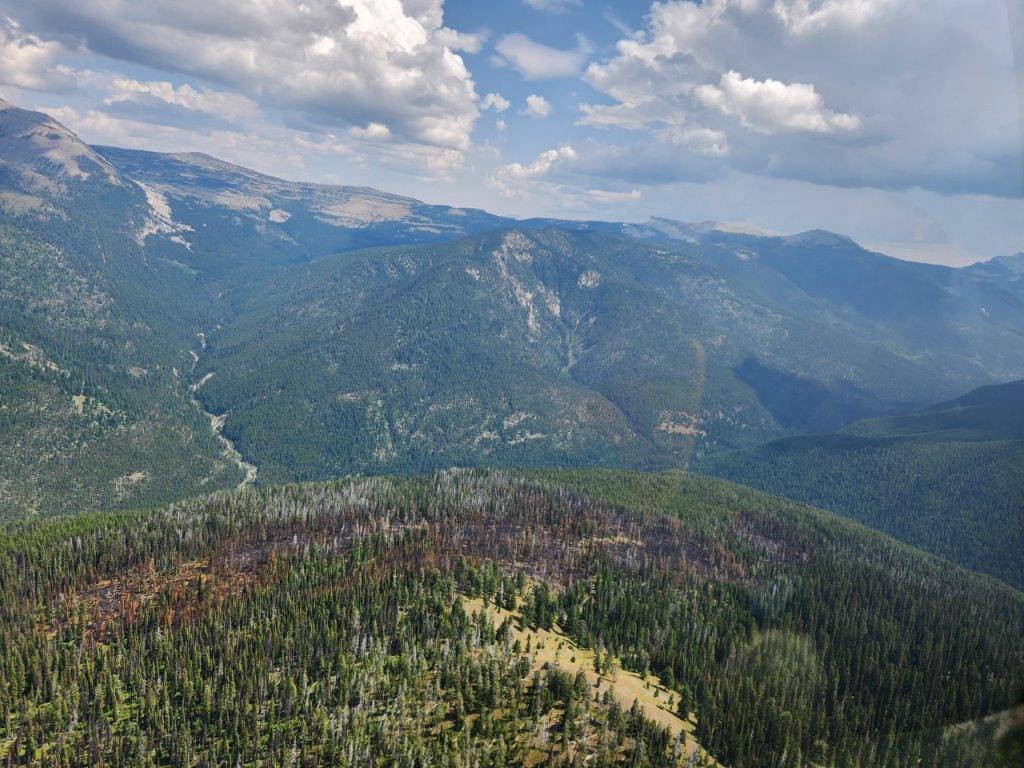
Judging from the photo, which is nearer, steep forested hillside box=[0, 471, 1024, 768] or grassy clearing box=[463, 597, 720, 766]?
steep forested hillside box=[0, 471, 1024, 768]

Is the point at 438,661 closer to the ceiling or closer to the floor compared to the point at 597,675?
closer to the ceiling

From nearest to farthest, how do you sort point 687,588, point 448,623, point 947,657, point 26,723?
point 26,723, point 448,623, point 947,657, point 687,588

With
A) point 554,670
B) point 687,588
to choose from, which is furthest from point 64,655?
point 687,588

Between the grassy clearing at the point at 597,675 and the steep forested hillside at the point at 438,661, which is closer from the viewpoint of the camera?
the steep forested hillside at the point at 438,661

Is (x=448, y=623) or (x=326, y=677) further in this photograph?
(x=448, y=623)

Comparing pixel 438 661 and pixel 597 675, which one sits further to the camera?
pixel 597 675

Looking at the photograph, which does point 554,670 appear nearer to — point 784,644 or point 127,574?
point 784,644

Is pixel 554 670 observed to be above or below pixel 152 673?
above

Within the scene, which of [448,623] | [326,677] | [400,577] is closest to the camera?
[326,677]
